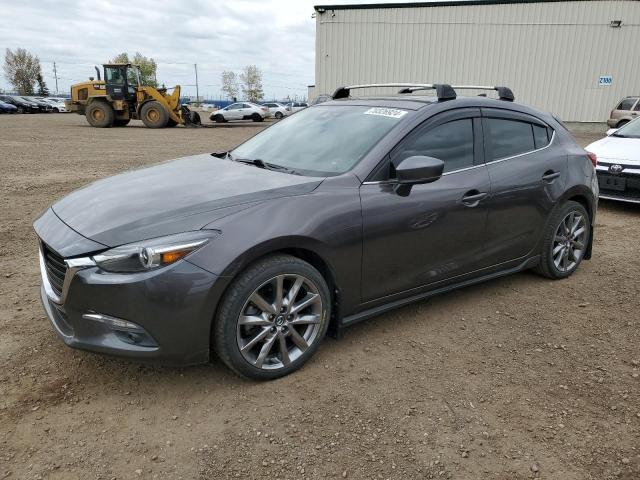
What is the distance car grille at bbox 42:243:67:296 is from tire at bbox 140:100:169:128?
21.9 m

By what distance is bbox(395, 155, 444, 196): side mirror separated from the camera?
3117mm

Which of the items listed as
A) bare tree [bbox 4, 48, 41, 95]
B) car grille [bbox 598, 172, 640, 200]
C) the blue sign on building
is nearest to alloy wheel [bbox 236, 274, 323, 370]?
car grille [bbox 598, 172, 640, 200]

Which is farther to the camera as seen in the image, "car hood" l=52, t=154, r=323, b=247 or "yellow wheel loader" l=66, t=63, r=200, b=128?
"yellow wheel loader" l=66, t=63, r=200, b=128

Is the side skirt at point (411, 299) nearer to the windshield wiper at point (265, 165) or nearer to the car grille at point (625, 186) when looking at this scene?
the windshield wiper at point (265, 165)

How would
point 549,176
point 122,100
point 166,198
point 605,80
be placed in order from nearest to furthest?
1. point 166,198
2. point 549,176
3. point 122,100
4. point 605,80

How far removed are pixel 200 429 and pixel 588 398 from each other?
208 cm

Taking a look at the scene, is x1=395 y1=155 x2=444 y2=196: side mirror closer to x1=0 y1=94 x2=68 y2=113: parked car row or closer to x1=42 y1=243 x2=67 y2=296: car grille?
x1=42 y1=243 x2=67 y2=296: car grille

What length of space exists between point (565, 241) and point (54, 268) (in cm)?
394

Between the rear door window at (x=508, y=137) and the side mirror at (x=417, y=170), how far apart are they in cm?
87

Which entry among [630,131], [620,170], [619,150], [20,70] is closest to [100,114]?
[630,131]

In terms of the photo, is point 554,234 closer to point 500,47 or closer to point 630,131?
point 630,131

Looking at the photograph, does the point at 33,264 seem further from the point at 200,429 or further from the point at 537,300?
the point at 537,300

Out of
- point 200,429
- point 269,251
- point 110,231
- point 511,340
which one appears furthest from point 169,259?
point 511,340

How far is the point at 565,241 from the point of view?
452cm
